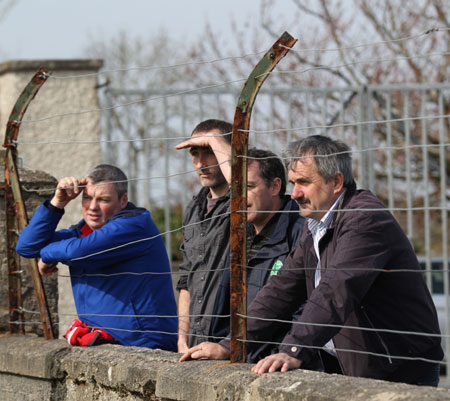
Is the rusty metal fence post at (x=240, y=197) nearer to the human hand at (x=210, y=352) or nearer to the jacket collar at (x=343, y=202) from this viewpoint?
the human hand at (x=210, y=352)

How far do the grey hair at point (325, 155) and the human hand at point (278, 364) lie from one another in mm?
647

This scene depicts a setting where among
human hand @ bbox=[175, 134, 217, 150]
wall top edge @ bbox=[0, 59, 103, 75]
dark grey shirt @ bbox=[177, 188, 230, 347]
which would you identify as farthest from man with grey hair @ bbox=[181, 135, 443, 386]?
wall top edge @ bbox=[0, 59, 103, 75]

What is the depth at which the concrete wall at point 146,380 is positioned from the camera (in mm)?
2811

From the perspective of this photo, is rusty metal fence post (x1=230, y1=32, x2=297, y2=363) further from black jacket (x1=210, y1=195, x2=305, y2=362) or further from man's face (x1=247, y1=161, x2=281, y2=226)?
man's face (x1=247, y1=161, x2=281, y2=226)

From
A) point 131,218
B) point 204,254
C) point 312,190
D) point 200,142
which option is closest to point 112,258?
point 131,218

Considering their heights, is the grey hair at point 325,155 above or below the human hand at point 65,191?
above

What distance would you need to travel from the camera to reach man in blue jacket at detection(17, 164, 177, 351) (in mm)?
4250

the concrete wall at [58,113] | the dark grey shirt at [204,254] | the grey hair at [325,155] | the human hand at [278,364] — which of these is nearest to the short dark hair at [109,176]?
the dark grey shirt at [204,254]

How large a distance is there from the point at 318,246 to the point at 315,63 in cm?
947

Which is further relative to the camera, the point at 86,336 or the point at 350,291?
the point at 86,336

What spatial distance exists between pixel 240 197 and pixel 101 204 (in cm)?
126

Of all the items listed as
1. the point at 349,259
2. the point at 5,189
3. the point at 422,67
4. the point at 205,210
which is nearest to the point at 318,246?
the point at 349,259

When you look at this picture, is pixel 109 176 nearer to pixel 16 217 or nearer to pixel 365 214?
pixel 16 217

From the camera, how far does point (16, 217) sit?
4695 millimetres
